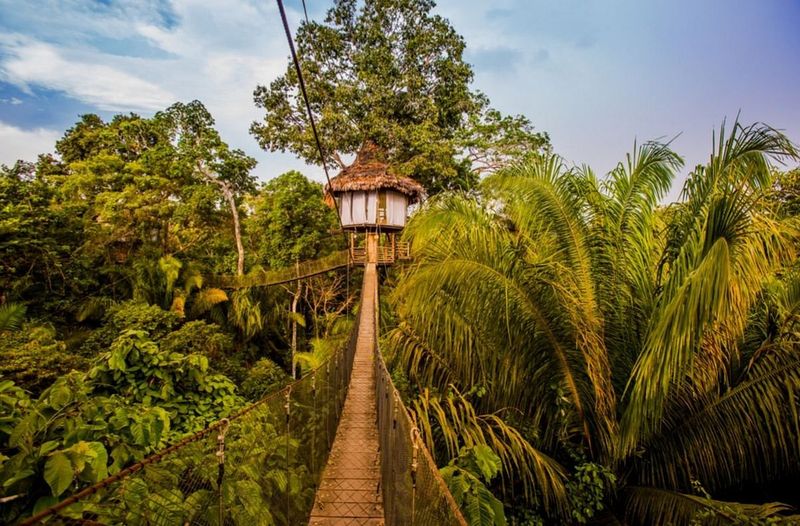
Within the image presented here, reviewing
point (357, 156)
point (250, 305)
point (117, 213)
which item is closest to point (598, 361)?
point (250, 305)

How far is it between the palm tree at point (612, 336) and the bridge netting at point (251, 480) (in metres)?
1.02

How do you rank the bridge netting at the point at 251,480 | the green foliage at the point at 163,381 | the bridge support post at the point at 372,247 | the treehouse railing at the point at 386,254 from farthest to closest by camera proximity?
the bridge support post at the point at 372,247
the treehouse railing at the point at 386,254
the green foliage at the point at 163,381
the bridge netting at the point at 251,480

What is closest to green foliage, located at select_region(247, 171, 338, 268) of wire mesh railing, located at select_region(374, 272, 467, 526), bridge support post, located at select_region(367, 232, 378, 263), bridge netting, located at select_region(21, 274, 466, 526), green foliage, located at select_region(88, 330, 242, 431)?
bridge support post, located at select_region(367, 232, 378, 263)

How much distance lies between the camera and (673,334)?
2.40m

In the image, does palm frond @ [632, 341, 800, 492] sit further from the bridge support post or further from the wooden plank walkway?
the bridge support post

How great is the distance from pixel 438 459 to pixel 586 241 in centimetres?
247

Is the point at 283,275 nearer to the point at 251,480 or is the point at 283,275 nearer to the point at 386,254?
the point at 386,254

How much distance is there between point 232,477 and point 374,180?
42.7ft

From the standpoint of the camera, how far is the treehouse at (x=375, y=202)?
576 inches

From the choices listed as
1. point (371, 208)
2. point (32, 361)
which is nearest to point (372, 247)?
point (371, 208)

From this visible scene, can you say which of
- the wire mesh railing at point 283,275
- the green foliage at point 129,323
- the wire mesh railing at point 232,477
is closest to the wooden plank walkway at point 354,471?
the wire mesh railing at point 232,477

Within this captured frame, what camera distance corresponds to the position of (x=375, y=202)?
49.9 feet

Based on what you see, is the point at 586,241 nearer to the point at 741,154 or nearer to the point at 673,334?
the point at 741,154

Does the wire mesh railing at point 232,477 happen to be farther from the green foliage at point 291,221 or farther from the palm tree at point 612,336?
the green foliage at point 291,221
